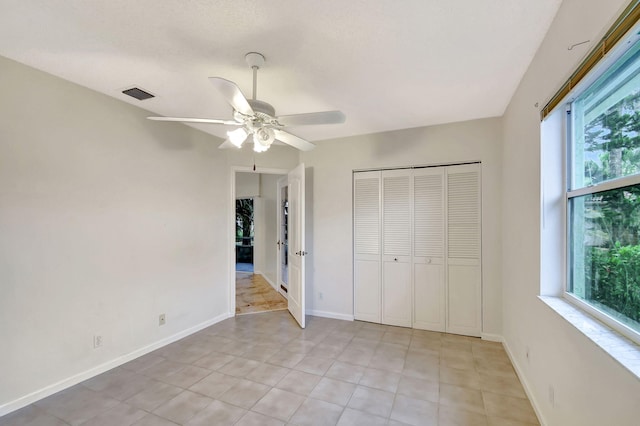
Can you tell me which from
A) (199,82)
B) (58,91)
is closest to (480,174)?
(199,82)

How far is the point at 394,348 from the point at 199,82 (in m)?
3.21

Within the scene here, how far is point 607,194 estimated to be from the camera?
1.36 m

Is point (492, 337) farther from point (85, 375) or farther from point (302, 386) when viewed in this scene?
point (85, 375)

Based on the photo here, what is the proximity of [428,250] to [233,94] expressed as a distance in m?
2.91

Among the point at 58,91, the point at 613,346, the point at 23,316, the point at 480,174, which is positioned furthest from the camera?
the point at 480,174

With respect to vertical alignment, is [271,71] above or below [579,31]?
above

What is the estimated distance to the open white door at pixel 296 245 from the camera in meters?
3.73

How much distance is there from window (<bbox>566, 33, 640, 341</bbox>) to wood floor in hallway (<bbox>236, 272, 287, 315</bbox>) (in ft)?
12.4

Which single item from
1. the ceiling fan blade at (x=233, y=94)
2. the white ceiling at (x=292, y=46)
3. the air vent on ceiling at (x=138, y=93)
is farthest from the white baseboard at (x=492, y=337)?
the air vent on ceiling at (x=138, y=93)

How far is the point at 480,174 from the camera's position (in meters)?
3.36

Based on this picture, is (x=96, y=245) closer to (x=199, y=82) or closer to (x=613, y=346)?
(x=199, y=82)

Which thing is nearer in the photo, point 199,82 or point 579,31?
point 579,31

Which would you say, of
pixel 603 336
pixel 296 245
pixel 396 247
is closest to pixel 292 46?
pixel 603 336

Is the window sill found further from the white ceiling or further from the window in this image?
the white ceiling
